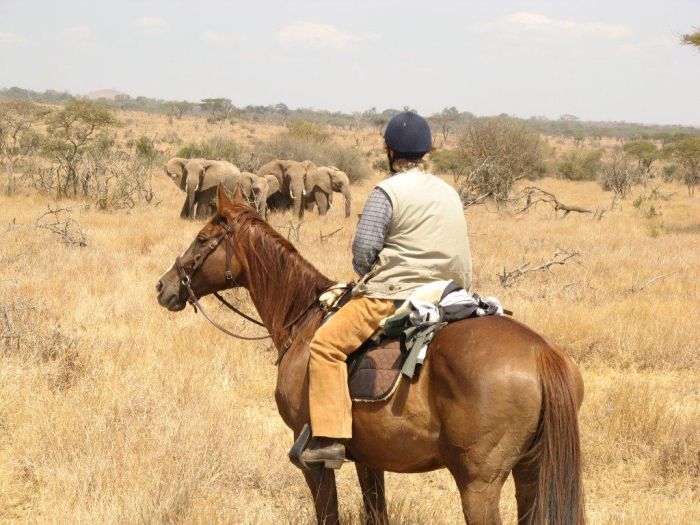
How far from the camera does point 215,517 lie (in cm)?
420

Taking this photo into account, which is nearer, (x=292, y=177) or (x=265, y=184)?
(x=265, y=184)

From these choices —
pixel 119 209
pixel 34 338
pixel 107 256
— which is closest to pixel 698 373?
pixel 34 338

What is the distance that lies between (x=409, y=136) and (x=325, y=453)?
65.2 inches

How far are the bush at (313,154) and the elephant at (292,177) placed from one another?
22.7ft

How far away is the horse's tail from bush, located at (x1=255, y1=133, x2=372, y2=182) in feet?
88.1

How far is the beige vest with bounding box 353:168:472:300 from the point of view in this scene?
138 inches

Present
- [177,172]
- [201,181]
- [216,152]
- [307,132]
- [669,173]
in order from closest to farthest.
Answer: [201,181] → [177,172] → [216,152] → [669,173] → [307,132]

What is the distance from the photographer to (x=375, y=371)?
3.47 metres

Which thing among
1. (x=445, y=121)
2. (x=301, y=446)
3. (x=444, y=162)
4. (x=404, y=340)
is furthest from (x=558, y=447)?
(x=445, y=121)

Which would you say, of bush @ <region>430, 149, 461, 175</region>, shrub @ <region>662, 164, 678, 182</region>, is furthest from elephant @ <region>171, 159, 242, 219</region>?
shrub @ <region>662, 164, 678, 182</region>

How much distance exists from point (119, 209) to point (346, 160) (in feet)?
50.6

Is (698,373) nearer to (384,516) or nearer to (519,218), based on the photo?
(384,516)

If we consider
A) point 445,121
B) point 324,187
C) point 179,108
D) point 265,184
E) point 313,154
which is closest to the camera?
point 265,184

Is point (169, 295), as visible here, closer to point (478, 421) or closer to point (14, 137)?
point (478, 421)
